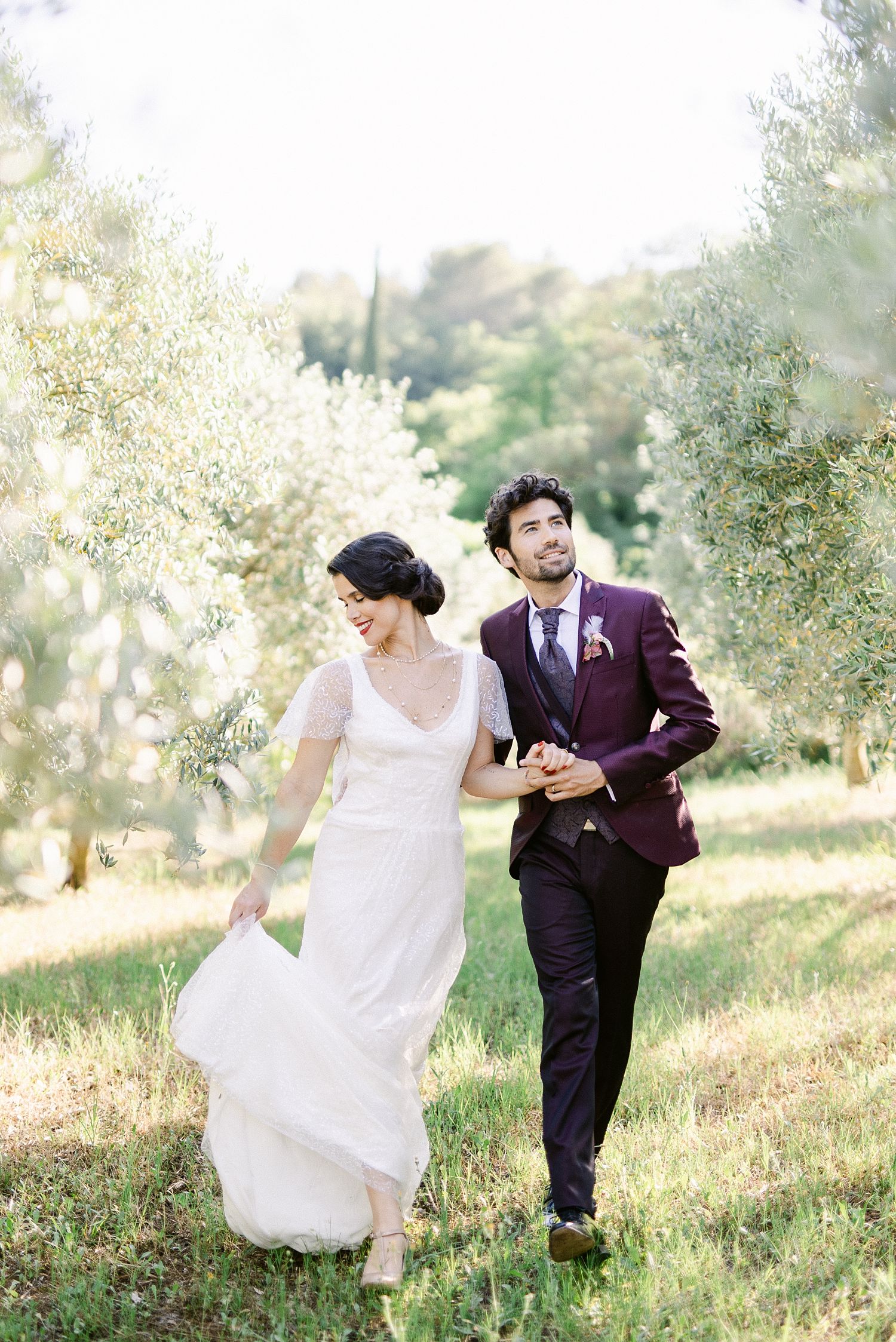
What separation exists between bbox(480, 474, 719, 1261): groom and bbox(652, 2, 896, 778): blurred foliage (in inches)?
38.2

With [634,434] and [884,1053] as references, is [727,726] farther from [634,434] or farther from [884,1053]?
[634,434]

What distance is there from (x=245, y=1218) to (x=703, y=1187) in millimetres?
1691

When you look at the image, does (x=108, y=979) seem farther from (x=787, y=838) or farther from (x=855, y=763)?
(x=855, y=763)

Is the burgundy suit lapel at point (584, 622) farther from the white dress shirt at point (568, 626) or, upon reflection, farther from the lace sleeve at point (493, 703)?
the lace sleeve at point (493, 703)

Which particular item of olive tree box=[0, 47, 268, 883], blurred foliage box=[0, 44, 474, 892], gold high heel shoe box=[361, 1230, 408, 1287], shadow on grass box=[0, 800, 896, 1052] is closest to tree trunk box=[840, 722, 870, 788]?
shadow on grass box=[0, 800, 896, 1052]

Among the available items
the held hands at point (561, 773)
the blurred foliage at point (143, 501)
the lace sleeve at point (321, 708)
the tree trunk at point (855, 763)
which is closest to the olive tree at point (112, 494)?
the blurred foliage at point (143, 501)

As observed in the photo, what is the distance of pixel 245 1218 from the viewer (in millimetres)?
3930

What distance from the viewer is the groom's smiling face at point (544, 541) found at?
4.33 m

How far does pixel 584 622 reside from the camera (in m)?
4.33

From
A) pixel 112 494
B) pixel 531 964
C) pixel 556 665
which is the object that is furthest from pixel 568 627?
pixel 531 964

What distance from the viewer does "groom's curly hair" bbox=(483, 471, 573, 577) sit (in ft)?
14.3

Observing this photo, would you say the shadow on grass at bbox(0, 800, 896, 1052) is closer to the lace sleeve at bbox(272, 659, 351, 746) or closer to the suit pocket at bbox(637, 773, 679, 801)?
the suit pocket at bbox(637, 773, 679, 801)

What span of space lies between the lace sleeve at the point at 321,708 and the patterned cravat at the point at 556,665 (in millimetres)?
772

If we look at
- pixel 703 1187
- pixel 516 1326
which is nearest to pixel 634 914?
pixel 703 1187
